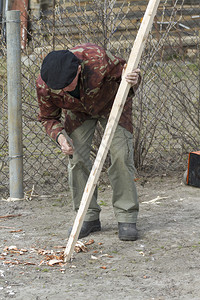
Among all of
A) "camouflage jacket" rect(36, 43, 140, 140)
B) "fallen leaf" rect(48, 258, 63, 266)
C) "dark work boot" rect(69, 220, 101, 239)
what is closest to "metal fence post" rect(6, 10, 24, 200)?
"camouflage jacket" rect(36, 43, 140, 140)

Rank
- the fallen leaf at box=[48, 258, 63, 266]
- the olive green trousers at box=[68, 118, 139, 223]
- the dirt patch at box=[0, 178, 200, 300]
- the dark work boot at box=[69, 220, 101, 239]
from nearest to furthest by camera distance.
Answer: the dirt patch at box=[0, 178, 200, 300] → the fallen leaf at box=[48, 258, 63, 266] → the olive green trousers at box=[68, 118, 139, 223] → the dark work boot at box=[69, 220, 101, 239]

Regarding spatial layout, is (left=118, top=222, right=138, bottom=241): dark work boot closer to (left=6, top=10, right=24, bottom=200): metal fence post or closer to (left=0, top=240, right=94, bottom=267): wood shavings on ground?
(left=0, top=240, right=94, bottom=267): wood shavings on ground

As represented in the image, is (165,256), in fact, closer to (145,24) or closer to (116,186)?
(116,186)

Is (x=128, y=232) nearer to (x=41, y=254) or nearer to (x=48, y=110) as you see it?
(x=41, y=254)

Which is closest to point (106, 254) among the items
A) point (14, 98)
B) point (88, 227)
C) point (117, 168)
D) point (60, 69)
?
point (88, 227)

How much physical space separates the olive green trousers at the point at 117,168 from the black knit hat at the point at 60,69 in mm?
641

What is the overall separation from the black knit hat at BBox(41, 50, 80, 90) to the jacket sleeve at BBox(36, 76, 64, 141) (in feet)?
0.76

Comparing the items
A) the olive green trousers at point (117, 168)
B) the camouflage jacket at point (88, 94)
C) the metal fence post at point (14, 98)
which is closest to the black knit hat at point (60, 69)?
the camouflage jacket at point (88, 94)

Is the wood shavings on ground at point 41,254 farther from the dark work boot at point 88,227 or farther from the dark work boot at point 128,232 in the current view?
the dark work boot at point 128,232

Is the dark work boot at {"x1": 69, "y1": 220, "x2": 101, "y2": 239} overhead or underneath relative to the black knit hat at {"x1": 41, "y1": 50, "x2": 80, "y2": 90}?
underneath

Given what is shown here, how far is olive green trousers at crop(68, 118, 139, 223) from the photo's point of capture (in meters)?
3.75

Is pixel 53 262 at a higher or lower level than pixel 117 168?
lower

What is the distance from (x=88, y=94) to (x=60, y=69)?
34 cm

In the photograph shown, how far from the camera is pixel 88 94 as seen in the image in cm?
352
